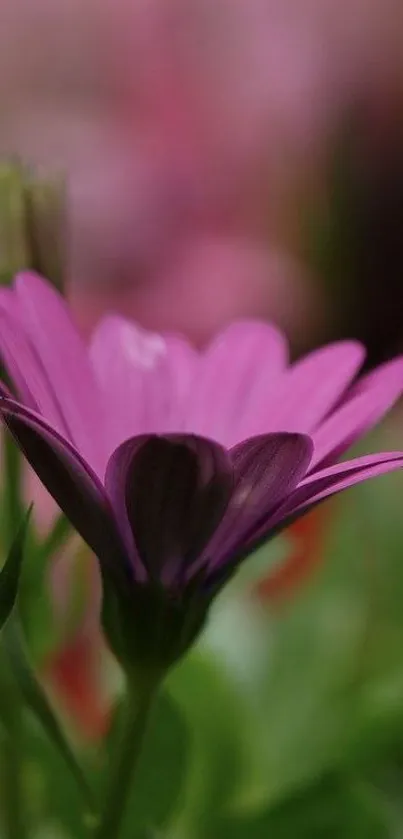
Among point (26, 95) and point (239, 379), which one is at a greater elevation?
point (239, 379)

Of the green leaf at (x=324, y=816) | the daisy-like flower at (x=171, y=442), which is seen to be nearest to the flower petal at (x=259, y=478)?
the daisy-like flower at (x=171, y=442)

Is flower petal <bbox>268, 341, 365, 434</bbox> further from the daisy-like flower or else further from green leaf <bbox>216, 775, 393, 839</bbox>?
green leaf <bbox>216, 775, 393, 839</bbox>

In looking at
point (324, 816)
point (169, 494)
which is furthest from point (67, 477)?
point (324, 816)

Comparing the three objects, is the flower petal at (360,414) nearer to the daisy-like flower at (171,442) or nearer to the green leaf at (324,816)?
the daisy-like flower at (171,442)

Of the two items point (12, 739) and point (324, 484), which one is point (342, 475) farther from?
point (12, 739)

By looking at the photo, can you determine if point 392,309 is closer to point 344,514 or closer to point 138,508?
point 344,514

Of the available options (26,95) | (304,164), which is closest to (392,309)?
(304,164)

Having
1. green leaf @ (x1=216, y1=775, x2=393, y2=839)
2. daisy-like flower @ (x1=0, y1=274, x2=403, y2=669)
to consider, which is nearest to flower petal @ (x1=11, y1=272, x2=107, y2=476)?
daisy-like flower @ (x1=0, y1=274, x2=403, y2=669)
